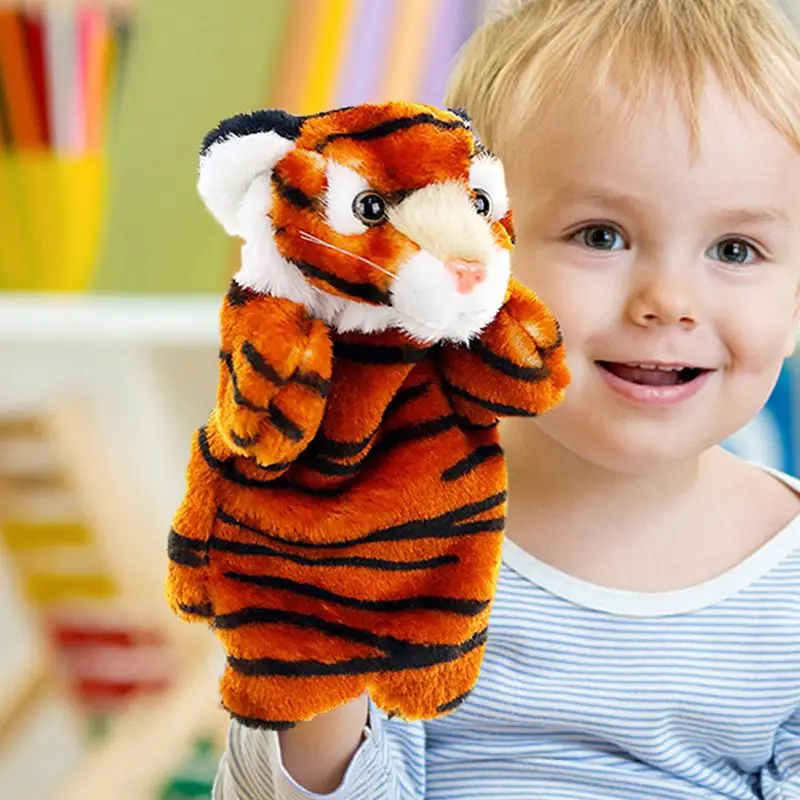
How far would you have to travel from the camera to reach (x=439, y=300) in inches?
20.1

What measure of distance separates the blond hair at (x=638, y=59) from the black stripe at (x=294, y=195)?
28 centimetres

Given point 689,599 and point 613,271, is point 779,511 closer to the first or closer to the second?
point 689,599

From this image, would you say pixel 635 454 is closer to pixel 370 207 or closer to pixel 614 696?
pixel 614 696

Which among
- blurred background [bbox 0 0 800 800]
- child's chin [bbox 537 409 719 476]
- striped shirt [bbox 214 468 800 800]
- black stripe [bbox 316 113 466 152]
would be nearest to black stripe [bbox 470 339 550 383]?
black stripe [bbox 316 113 466 152]

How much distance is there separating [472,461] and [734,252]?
0.27 meters

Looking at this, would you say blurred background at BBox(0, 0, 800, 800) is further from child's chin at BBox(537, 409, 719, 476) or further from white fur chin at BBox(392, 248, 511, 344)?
white fur chin at BBox(392, 248, 511, 344)

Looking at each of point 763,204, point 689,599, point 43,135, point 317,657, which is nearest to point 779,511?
point 689,599

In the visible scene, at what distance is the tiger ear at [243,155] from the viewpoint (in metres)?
0.54

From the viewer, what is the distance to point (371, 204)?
53 centimetres

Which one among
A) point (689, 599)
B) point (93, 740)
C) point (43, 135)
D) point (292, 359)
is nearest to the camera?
point (292, 359)

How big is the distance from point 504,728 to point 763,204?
38 cm

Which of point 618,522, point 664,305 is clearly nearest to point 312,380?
point 664,305

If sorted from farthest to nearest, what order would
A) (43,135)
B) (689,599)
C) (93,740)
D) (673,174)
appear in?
(93,740) < (43,135) < (689,599) < (673,174)

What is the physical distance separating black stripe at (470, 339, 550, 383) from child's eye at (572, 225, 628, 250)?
0.22 m
